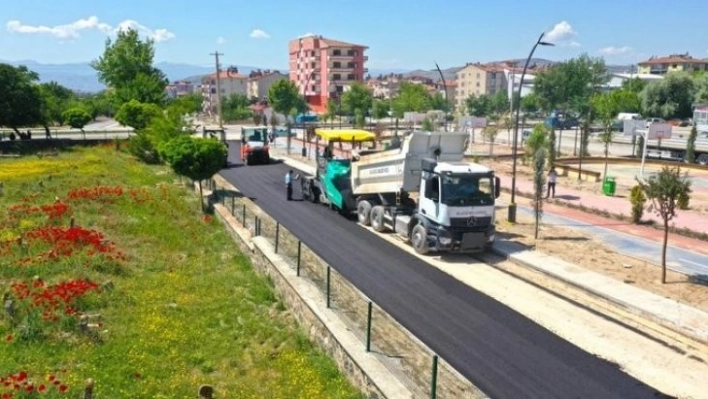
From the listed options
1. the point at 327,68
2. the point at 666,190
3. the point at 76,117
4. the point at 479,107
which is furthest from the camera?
the point at 327,68

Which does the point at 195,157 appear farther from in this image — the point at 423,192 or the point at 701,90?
the point at 701,90

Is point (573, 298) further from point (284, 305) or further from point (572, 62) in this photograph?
point (572, 62)

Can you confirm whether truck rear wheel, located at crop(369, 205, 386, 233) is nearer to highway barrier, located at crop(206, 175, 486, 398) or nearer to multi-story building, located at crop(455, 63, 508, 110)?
highway barrier, located at crop(206, 175, 486, 398)

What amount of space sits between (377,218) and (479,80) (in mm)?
130577

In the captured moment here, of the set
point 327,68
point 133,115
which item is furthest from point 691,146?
point 327,68

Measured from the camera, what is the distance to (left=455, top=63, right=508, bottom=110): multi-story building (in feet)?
469

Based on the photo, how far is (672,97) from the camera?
7331 centimetres

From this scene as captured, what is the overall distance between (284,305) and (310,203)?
1307 cm

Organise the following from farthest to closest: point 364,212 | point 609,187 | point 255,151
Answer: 1. point 255,151
2. point 609,187
3. point 364,212

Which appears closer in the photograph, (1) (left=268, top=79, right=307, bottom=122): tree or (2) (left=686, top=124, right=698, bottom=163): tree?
(2) (left=686, top=124, right=698, bottom=163): tree

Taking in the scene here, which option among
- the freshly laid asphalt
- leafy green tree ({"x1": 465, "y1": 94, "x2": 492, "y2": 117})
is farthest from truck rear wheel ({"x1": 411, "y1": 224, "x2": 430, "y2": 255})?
leafy green tree ({"x1": 465, "y1": 94, "x2": 492, "y2": 117})

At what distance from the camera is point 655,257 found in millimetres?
18078

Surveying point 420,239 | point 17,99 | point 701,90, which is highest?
point 701,90

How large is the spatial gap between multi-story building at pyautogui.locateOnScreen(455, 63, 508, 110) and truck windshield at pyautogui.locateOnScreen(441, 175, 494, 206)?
127030mm
